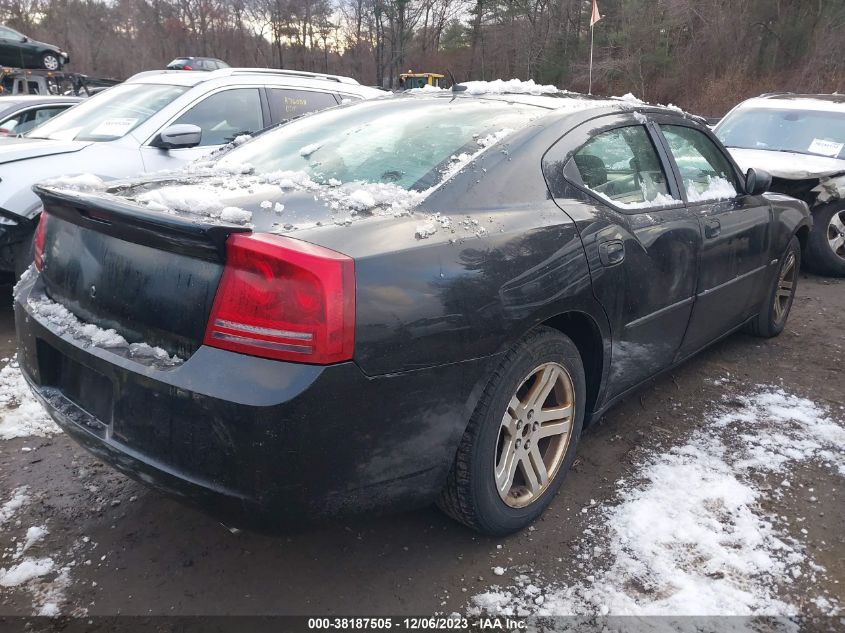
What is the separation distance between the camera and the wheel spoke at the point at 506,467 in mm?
2336

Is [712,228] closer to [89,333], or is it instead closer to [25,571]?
[89,333]

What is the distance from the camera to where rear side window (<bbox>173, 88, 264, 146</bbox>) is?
5.16m

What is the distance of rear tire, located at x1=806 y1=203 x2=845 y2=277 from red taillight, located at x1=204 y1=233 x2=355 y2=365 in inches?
253

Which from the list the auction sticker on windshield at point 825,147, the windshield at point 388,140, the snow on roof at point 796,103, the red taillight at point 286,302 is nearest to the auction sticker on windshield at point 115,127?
the windshield at point 388,140

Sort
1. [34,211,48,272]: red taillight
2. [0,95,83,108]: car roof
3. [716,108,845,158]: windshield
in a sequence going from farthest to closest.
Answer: [0,95,83,108]: car roof < [716,108,845,158]: windshield < [34,211,48,272]: red taillight

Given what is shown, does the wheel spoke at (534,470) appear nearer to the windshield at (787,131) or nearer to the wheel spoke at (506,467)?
the wheel spoke at (506,467)

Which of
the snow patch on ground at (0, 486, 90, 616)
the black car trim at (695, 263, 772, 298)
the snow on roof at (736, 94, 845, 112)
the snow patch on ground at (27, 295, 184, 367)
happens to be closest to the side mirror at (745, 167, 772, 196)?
the black car trim at (695, 263, 772, 298)

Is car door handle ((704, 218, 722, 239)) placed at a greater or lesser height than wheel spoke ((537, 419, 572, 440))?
greater

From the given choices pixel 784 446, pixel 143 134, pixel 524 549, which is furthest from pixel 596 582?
pixel 143 134

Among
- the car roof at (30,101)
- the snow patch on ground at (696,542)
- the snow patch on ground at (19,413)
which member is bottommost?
the snow patch on ground at (696,542)

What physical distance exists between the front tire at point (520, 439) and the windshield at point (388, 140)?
743mm

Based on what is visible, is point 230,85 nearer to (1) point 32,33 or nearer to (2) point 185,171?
(2) point 185,171

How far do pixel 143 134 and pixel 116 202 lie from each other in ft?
10.8

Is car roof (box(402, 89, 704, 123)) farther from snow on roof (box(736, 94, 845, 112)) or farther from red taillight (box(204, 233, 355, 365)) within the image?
snow on roof (box(736, 94, 845, 112))
